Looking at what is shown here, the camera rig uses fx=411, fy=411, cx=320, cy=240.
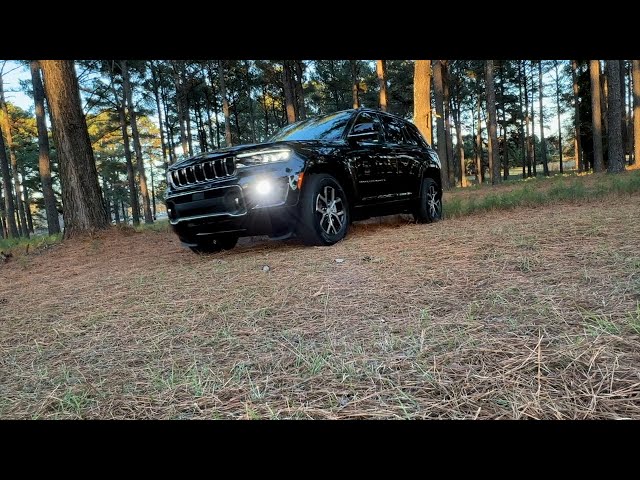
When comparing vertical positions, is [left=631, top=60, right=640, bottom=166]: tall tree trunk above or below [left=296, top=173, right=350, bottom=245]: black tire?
above

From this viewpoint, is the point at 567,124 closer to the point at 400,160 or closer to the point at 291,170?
the point at 400,160

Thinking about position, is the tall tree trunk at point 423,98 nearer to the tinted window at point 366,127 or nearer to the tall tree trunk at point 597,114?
the tinted window at point 366,127

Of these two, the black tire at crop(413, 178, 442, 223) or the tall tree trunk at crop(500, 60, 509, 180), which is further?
the tall tree trunk at crop(500, 60, 509, 180)

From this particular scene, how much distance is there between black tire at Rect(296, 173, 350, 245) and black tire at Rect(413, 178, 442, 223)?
2.14 m

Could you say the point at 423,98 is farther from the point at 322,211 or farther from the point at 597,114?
the point at 597,114

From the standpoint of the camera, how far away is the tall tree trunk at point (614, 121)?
47.1 feet

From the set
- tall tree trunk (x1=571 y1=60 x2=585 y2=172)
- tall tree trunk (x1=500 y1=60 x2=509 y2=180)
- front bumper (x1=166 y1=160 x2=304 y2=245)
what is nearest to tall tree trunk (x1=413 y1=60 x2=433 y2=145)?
front bumper (x1=166 y1=160 x2=304 y2=245)

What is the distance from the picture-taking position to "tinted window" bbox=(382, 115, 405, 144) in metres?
6.66

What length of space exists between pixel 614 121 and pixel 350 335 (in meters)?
16.8

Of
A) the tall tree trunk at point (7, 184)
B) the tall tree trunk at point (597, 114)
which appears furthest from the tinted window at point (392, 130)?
the tall tree trunk at point (7, 184)

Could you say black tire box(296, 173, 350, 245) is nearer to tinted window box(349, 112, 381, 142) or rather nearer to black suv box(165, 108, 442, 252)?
black suv box(165, 108, 442, 252)

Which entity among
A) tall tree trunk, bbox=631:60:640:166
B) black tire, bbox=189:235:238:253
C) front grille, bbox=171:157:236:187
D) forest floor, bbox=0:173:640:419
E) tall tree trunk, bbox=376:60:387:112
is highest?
tall tree trunk, bbox=376:60:387:112
